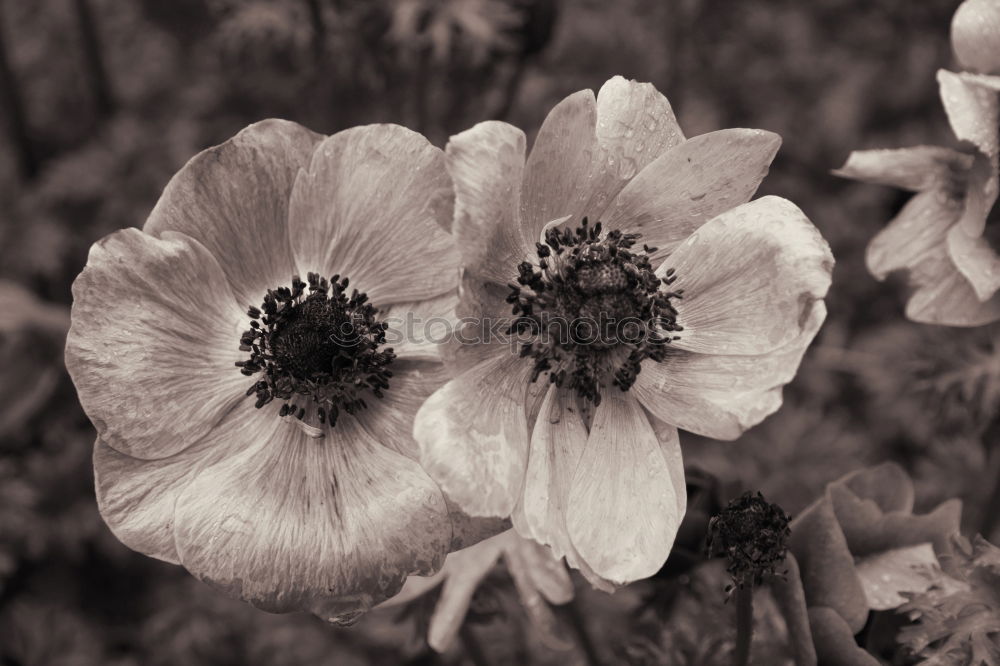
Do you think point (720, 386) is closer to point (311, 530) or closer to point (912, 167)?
point (311, 530)

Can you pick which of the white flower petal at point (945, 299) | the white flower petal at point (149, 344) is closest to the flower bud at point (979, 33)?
the white flower petal at point (945, 299)

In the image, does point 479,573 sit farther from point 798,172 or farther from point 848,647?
point 798,172

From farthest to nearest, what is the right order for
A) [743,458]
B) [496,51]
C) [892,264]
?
[496,51] < [743,458] < [892,264]

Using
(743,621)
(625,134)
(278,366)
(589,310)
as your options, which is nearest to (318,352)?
(278,366)

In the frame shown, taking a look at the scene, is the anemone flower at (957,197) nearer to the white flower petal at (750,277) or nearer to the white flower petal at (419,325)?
the white flower petal at (750,277)

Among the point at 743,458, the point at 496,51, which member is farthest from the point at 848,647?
the point at 496,51
